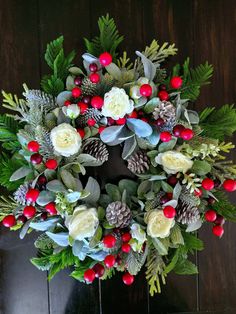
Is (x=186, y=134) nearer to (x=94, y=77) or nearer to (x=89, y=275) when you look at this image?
(x=94, y=77)

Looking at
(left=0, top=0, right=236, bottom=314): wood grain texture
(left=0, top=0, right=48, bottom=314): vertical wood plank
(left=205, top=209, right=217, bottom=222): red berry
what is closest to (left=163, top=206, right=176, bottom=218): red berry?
(left=205, top=209, right=217, bottom=222): red berry

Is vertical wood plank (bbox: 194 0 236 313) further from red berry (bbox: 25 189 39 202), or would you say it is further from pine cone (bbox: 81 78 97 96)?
red berry (bbox: 25 189 39 202)

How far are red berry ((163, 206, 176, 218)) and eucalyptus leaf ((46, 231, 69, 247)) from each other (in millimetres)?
247

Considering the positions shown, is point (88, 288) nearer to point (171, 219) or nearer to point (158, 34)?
point (171, 219)

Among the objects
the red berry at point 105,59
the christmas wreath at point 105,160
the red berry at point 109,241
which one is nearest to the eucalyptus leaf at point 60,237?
the christmas wreath at point 105,160

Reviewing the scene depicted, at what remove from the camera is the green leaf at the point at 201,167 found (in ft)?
2.95

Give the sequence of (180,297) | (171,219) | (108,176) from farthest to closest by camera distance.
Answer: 1. (180,297)
2. (108,176)
3. (171,219)

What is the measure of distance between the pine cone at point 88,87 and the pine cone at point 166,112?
16 centimetres

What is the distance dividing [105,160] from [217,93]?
1.50 feet

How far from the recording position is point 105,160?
0.93 metres

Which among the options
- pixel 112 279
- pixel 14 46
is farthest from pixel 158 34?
pixel 112 279

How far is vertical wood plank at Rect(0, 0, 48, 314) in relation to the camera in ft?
3.50

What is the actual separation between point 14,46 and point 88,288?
0.75 m

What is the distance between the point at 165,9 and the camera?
112 cm
